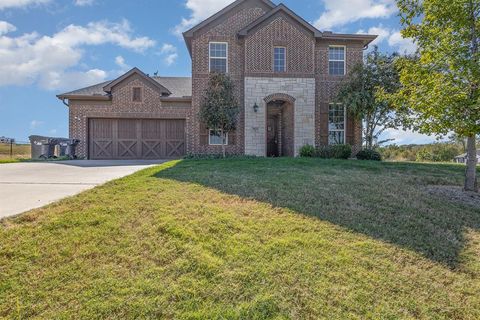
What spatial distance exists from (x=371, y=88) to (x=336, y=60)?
9.38ft

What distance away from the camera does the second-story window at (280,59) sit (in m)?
15.1

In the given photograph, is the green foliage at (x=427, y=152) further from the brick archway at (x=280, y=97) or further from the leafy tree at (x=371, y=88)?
the brick archway at (x=280, y=97)

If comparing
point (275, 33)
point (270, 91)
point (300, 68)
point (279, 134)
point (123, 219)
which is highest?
point (275, 33)

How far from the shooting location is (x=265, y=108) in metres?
15.0

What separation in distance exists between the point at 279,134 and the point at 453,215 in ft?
40.9

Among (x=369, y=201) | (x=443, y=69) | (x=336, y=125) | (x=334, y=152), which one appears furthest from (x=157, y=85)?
(x=369, y=201)

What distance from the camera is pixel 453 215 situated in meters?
5.37

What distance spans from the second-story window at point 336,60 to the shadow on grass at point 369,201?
8.82m

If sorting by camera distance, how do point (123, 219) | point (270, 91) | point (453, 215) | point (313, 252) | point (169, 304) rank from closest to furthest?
point (169, 304), point (313, 252), point (123, 219), point (453, 215), point (270, 91)

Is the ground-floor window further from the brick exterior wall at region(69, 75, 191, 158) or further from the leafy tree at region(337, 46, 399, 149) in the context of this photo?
the brick exterior wall at region(69, 75, 191, 158)

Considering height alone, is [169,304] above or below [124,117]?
below

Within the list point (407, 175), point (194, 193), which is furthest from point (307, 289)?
point (407, 175)

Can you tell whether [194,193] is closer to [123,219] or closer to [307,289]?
[123,219]

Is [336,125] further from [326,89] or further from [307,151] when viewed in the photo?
[307,151]
